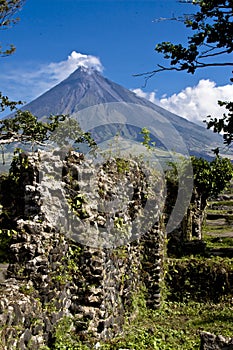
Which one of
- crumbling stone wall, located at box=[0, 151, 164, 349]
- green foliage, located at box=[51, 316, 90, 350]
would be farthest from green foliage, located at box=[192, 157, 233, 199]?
green foliage, located at box=[51, 316, 90, 350]

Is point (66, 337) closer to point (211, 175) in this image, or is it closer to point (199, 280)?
point (199, 280)

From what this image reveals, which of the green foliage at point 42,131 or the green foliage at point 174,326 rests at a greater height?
the green foliage at point 42,131

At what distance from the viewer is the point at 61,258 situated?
6777mm

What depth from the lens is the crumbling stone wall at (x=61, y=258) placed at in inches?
225

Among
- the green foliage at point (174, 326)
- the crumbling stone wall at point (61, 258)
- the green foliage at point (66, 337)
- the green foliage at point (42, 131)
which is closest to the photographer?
the crumbling stone wall at point (61, 258)

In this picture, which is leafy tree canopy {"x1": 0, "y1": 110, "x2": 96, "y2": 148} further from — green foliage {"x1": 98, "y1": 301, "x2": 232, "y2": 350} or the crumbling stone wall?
the crumbling stone wall

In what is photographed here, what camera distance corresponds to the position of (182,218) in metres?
18.4

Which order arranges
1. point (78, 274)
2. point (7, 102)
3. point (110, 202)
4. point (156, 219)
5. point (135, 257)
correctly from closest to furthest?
point (78, 274) → point (110, 202) → point (135, 257) → point (156, 219) → point (7, 102)

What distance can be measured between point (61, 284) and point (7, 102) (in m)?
12.4

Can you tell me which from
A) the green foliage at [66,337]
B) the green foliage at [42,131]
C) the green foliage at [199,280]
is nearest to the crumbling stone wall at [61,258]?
the green foliage at [66,337]

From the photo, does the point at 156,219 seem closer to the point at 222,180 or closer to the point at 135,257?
the point at 135,257

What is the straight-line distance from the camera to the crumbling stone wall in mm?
5707

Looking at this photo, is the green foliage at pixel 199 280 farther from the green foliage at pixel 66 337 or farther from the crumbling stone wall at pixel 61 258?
the green foliage at pixel 66 337

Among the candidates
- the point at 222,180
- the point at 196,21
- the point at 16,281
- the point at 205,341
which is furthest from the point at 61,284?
the point at 222,180
